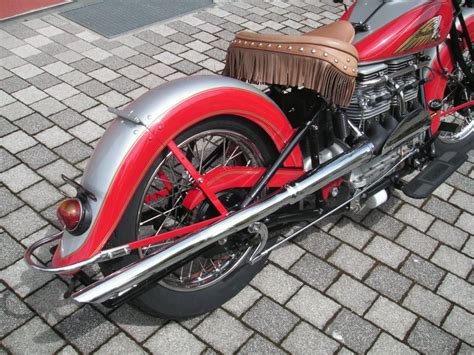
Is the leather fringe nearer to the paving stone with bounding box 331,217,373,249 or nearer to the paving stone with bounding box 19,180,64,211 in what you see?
the paving stone with bounding box 331,217,373,249

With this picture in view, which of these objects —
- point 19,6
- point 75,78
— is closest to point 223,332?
point 75,78

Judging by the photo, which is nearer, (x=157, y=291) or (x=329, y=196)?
(x=157, y=291)

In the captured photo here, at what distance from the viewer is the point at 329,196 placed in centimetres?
292

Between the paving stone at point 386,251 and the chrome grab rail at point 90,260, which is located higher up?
the chrome grab rail at point 90,260

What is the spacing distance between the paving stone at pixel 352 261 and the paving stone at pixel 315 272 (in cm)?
7

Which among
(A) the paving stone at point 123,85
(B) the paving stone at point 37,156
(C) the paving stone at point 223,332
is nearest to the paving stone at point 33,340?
(C) the paving stone at point 223,332

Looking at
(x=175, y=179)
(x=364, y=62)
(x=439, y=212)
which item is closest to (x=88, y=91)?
(x=175, y=179)

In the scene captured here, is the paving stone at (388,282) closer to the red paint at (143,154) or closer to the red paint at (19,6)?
the red paint at (143,154)

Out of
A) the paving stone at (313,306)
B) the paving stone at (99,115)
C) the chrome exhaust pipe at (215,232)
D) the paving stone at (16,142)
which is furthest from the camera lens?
the paving stone at (99,115)

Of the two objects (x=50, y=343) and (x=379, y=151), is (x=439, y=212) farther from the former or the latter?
(x=50, y=343)

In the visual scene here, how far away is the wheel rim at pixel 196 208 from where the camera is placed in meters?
2.46

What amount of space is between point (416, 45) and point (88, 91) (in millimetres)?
2771

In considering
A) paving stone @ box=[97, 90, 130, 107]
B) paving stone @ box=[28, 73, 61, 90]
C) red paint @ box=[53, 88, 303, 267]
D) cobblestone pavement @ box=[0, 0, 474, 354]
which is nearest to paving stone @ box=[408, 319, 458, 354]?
cobblestone pavement @ box=[0, 0, 474, 354]

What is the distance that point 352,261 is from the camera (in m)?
3.06
